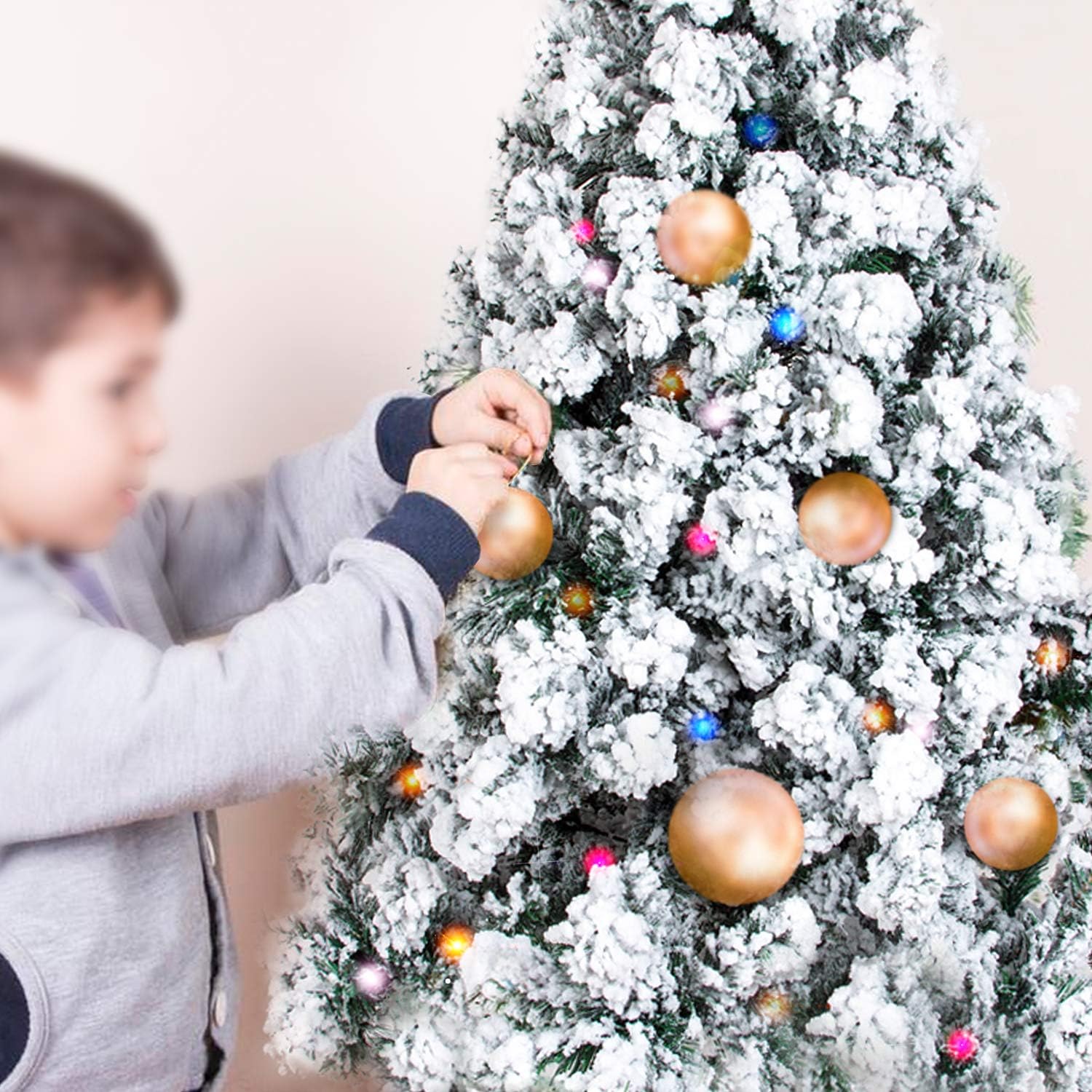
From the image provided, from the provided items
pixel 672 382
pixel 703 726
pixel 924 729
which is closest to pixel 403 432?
pixel 672 382

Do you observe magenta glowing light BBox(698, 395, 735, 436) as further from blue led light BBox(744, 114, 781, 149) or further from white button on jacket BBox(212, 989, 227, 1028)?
white button on jacket BBox(212, 989, 227, 1028)

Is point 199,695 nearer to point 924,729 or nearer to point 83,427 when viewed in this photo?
point 83,427

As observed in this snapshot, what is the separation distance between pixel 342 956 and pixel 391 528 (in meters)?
0.40

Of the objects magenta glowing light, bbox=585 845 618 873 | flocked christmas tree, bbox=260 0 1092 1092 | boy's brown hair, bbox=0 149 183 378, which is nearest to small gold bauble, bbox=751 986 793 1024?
flocked christmas tree, bbox=260 0 1092 1092

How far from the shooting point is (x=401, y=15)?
1236 millimetres

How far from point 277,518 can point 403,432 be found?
11 cm

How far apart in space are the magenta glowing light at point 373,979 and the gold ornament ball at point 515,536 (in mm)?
312

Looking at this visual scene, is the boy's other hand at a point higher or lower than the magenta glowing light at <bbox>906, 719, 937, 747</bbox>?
higher

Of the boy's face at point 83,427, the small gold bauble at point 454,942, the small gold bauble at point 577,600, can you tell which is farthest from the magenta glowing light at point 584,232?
the small gold bauble at point 454,942

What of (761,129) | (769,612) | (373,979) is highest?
(761,129)

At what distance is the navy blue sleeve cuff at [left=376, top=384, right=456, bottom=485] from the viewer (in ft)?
2.32

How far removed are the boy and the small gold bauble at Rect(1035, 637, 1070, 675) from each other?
0.37m

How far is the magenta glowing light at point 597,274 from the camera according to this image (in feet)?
2.43

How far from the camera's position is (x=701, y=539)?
732 mm
